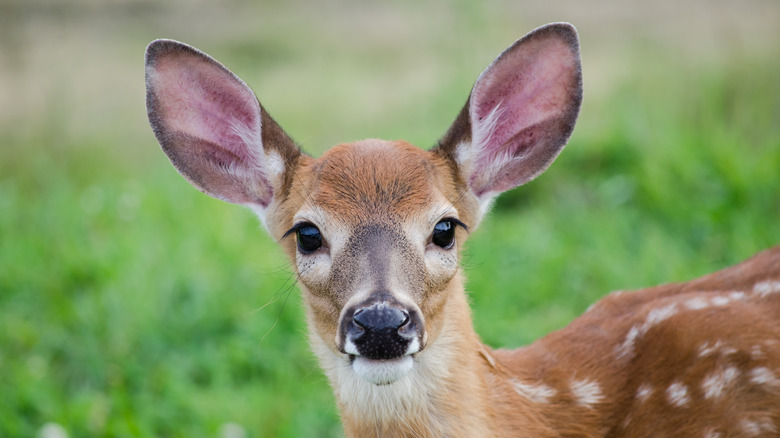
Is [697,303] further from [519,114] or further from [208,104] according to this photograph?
[208,104]

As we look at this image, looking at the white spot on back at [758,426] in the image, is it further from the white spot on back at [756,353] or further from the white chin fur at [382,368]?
the white chin fur at [382,368]

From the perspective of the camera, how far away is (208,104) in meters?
3.06

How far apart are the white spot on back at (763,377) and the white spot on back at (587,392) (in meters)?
0.49

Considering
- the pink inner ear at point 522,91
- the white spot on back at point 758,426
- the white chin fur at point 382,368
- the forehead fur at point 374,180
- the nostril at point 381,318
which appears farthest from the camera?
the pink inner ear at point 522,91

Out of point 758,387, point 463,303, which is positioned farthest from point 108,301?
point 758,387

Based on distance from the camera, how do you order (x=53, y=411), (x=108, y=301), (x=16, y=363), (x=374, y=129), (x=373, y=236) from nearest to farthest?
(x=373, y=236) → (x=53, y=411) → (x=16, y=363) → (x=108, y=301) → (x=374, y=129)

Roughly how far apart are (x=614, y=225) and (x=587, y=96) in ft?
6.62

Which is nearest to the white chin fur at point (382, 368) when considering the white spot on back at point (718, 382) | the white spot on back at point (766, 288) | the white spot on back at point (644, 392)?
the white spot on back at point (644, 392)

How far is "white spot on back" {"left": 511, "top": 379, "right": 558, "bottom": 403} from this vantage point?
3.04 metres

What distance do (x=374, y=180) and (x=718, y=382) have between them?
1.32 m

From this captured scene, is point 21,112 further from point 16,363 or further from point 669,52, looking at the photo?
point 669,52

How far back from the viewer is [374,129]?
7016 millimetres

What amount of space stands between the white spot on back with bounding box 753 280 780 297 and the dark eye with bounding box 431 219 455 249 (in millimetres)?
1165

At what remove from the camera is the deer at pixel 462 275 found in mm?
2742
